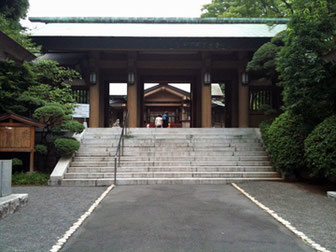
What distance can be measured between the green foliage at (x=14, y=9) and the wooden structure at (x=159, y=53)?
1.12 metres

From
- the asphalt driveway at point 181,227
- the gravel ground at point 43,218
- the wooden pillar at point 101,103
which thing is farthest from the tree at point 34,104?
the wooden pillar at point 101,103

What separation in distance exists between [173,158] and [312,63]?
5228mm

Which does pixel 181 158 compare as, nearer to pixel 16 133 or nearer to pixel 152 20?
pixel 16 133

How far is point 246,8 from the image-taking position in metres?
18.8

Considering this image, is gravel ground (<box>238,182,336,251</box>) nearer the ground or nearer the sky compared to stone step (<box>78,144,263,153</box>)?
nearer the ground

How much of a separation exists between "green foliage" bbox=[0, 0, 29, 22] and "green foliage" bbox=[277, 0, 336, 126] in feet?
35.9

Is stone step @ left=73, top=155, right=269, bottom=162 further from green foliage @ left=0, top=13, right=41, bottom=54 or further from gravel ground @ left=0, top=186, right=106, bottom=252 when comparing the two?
green foliage @ left=0, top=13, right=41, bottom=54

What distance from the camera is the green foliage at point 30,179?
7.98 metres

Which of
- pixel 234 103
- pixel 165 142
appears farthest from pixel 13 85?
pixel 234 103

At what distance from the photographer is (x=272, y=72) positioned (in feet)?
36.4

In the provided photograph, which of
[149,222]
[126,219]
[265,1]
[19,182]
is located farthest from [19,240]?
[265,1]

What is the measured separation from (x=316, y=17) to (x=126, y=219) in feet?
23.3

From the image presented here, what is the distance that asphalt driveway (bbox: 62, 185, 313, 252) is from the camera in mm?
3393

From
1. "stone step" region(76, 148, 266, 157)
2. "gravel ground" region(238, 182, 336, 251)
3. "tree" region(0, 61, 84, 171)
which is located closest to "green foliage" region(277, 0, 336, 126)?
"gravel ground" region(238, 182, 336, 251)
